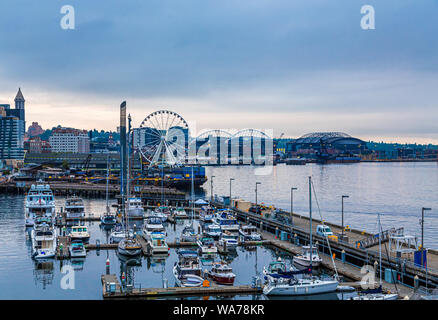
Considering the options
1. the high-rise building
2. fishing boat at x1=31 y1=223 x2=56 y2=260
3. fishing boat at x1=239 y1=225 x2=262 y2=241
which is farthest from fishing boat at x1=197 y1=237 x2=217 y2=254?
the high-rise building

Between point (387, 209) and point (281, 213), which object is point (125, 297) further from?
point (387, 209)

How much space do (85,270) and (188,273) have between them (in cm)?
671

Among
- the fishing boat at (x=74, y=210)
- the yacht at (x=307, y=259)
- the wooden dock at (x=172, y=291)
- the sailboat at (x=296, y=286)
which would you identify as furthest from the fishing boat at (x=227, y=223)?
the sailboat at (x=296, y=286)

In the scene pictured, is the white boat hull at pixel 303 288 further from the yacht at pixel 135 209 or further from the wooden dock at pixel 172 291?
the yacht at pixel 135 209

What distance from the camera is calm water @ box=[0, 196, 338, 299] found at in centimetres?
2297

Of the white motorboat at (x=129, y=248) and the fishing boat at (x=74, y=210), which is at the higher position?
the fishing boat at (x=74, y=210)

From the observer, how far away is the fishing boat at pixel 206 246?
30.9 metres

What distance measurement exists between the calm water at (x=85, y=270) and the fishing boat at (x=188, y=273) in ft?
3.30

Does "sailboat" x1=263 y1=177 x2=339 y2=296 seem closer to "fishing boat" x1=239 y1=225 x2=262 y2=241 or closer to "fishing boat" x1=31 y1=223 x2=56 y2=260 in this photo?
"fishing boat" x1=239 y1=225 x2=262 y2=241

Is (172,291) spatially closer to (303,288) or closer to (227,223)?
(303,288)
